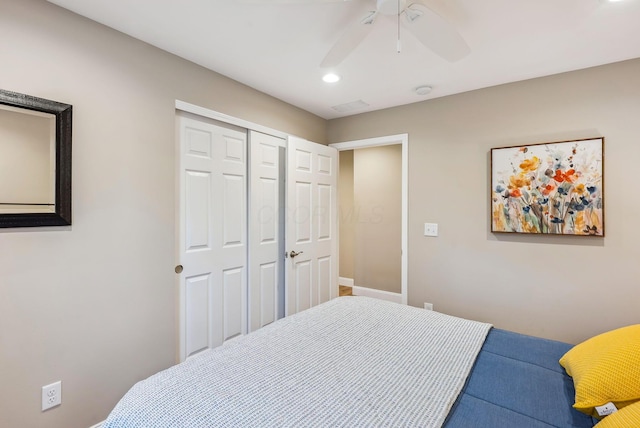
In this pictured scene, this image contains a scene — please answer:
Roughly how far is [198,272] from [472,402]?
1928 millimetres

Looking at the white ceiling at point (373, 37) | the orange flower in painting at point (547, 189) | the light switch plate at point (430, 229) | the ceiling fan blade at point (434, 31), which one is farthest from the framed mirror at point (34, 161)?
the orange flower in painting at point (547, 189)

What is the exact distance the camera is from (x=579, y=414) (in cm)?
100

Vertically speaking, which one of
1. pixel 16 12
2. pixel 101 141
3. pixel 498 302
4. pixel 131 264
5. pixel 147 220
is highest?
pixel 16 12

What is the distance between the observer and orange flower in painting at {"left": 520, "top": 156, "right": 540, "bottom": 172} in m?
2.39

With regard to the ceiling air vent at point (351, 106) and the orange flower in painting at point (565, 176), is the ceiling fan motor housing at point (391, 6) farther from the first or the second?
the orange flower in painting at point (565, 176)

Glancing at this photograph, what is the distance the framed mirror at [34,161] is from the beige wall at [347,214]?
3.64 metres

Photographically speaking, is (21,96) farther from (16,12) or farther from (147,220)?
(147,220)

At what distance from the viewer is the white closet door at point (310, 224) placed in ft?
9.68

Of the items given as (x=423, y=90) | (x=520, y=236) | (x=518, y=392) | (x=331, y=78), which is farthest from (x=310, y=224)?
(x=518, y=392)

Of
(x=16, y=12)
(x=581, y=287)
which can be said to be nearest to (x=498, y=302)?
(x=581, y=287)

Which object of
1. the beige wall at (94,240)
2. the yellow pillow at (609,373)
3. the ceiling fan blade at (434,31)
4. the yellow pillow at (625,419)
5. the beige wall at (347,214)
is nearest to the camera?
the yellow pillow at (625,419)

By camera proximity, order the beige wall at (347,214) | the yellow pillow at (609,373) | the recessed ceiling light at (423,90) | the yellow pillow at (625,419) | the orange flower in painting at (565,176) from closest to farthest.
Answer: the yellow pillow at (625,419) → the yellow pillow at (609,373) → the orange flower in painting at (565,176) → the recessed ceiling light at (423,90) → the beige wall at (347,214)

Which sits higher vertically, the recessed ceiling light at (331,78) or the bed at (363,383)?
the recessed ceiling light at (331,78)

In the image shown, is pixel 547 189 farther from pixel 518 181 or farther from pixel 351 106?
pixel 351 106
